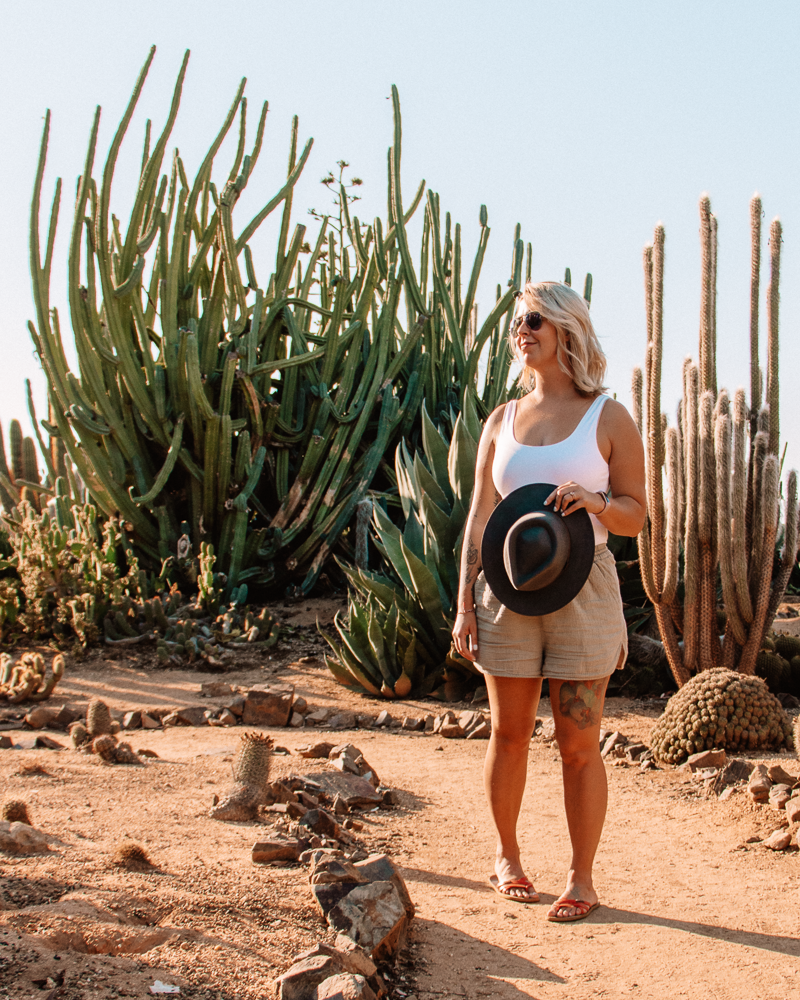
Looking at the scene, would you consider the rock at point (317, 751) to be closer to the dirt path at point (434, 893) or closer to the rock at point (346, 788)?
the dirt path at point (434, 893)

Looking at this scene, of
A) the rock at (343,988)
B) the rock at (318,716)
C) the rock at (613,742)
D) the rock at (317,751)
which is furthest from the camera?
the rock at (318,716)

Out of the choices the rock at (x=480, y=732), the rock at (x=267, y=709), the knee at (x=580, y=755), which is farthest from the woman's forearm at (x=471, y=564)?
the rock at (x=267, y=709)

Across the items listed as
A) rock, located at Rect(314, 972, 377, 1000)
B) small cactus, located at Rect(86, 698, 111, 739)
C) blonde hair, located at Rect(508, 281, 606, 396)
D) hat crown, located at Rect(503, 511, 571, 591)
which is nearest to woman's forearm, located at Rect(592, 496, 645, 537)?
hat crown, located at Rect(503, 511, 571, 591)

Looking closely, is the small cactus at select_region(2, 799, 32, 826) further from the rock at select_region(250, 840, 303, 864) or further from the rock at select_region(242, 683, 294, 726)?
the rock at select_region(242, 683, 294, 726)

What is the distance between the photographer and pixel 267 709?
5.29 m

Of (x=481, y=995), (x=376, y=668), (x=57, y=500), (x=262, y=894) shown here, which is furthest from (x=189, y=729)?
(x=57, y=500)

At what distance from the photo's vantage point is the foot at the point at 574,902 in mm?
2650

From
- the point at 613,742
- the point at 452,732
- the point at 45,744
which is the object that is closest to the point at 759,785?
the point at 613,742

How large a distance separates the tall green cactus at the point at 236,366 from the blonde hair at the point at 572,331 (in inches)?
199

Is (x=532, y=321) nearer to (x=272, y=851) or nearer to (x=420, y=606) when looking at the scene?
(x=272, y=851)

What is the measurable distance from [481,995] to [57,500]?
7.04 m

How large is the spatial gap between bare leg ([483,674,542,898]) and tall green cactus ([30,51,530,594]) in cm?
518

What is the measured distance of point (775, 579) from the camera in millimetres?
5320

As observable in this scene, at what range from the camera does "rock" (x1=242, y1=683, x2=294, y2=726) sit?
208 inches
